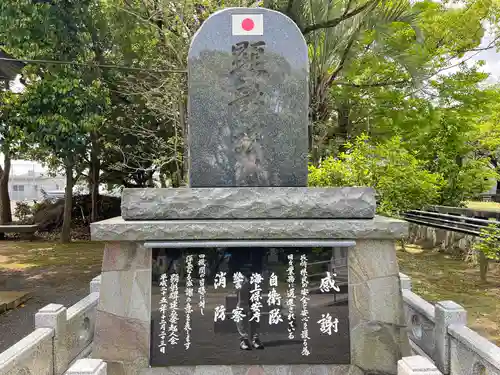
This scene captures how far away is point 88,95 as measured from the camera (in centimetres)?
858

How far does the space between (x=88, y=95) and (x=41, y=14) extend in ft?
5.85

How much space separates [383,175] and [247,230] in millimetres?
6136

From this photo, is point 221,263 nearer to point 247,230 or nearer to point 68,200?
point 247,230

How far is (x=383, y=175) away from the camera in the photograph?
850 cm

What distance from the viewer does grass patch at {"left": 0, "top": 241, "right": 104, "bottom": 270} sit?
10.4m

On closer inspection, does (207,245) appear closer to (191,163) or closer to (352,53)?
(191,163)

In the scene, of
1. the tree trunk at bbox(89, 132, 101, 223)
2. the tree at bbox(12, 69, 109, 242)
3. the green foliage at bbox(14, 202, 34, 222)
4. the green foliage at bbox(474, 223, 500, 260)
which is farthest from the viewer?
the green foliage at bbox(14, 202, 34, 222)

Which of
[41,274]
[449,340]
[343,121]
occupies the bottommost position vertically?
[41,274]

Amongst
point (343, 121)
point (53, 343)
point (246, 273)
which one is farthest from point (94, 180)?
point (246, 273)

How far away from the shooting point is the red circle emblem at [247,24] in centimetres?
388

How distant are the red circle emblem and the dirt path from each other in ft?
15.2

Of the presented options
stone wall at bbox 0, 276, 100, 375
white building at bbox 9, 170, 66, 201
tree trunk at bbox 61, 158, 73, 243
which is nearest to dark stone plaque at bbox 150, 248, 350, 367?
stone wall at bbox 0, 276, 100, 375

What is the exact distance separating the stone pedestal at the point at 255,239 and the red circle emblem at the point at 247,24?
6.21 feet

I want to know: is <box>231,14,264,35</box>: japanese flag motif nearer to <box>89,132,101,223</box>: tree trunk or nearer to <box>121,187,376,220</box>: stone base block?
<box>121,187,376,220</box>: stone base block
